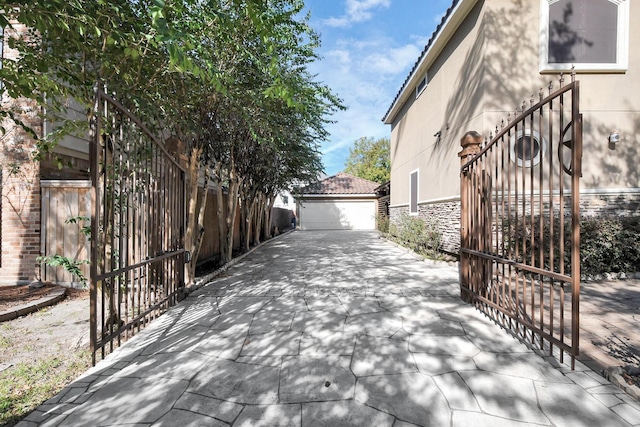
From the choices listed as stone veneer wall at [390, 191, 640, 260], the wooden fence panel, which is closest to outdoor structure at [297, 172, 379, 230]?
stone veneer wall at [390, 191, 640, 260]

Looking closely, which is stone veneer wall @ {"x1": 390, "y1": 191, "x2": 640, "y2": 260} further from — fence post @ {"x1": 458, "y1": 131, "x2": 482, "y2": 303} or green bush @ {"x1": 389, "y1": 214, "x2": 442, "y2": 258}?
fence post @ {"x1": 458, "y1": 131, "x2": 482, "y2": 303}

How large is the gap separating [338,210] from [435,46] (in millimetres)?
14441

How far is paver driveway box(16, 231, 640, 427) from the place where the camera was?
1984 mm

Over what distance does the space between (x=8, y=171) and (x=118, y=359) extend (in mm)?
4569

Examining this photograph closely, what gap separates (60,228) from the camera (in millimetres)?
5055

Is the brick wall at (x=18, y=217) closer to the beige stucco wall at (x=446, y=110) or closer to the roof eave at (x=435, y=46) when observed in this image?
the beige stucco wall at (x=446, y=110)

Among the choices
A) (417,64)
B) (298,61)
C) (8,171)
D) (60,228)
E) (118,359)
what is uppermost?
(417,64)

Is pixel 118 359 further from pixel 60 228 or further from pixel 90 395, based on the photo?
pixel 60 228

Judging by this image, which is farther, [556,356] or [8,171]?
[8,171]

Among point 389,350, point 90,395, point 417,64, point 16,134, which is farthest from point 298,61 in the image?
point 90,395

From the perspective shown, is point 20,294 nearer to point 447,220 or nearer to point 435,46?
point 447,220

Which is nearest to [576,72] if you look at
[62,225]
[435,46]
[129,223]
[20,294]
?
[435,46]

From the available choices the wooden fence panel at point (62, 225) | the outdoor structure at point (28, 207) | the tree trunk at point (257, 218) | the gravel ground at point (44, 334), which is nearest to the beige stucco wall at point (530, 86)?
the gravel ground at point (44, 334)

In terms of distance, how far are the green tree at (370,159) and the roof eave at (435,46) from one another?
2138cm
